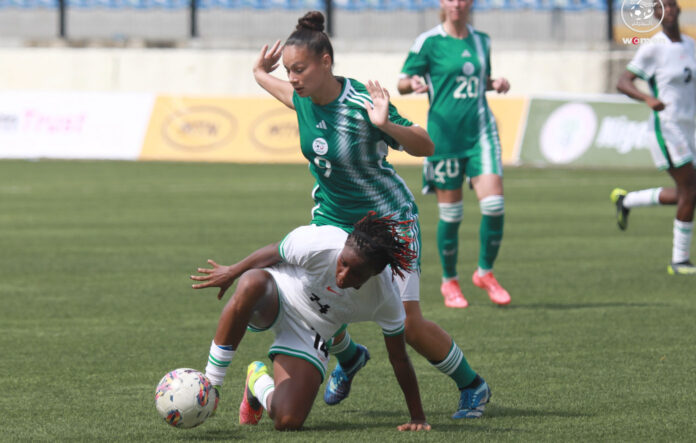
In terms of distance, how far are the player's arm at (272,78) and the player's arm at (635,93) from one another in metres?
4.93

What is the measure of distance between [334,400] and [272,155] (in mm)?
17789

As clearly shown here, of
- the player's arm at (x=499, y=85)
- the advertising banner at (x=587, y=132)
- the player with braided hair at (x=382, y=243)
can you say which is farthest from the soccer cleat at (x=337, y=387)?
the advertising banner at (x=587, y=132)

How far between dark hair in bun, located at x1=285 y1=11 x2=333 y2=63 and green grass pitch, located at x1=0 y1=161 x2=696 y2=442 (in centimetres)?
177

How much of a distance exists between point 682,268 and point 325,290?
6165mm

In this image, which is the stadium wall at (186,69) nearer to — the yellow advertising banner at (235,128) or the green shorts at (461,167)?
the yellow advertising banner at (235,128)

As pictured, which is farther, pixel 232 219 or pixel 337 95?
pixel 232 219

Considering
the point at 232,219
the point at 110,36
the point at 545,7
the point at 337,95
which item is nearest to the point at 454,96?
the point at 337,95

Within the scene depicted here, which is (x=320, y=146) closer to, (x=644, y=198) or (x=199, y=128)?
(x=644, y=198)

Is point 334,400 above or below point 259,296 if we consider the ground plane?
below

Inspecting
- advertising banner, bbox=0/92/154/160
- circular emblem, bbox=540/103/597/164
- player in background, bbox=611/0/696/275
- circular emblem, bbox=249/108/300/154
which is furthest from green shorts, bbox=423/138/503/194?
advertising banner, bbox=0/92/154/160

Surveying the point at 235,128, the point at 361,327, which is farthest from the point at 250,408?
the point at 235,128

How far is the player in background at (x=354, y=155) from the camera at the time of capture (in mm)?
5855

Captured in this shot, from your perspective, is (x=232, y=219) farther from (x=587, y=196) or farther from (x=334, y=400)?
(x=334, y=400)

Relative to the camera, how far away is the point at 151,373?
6961 mm
